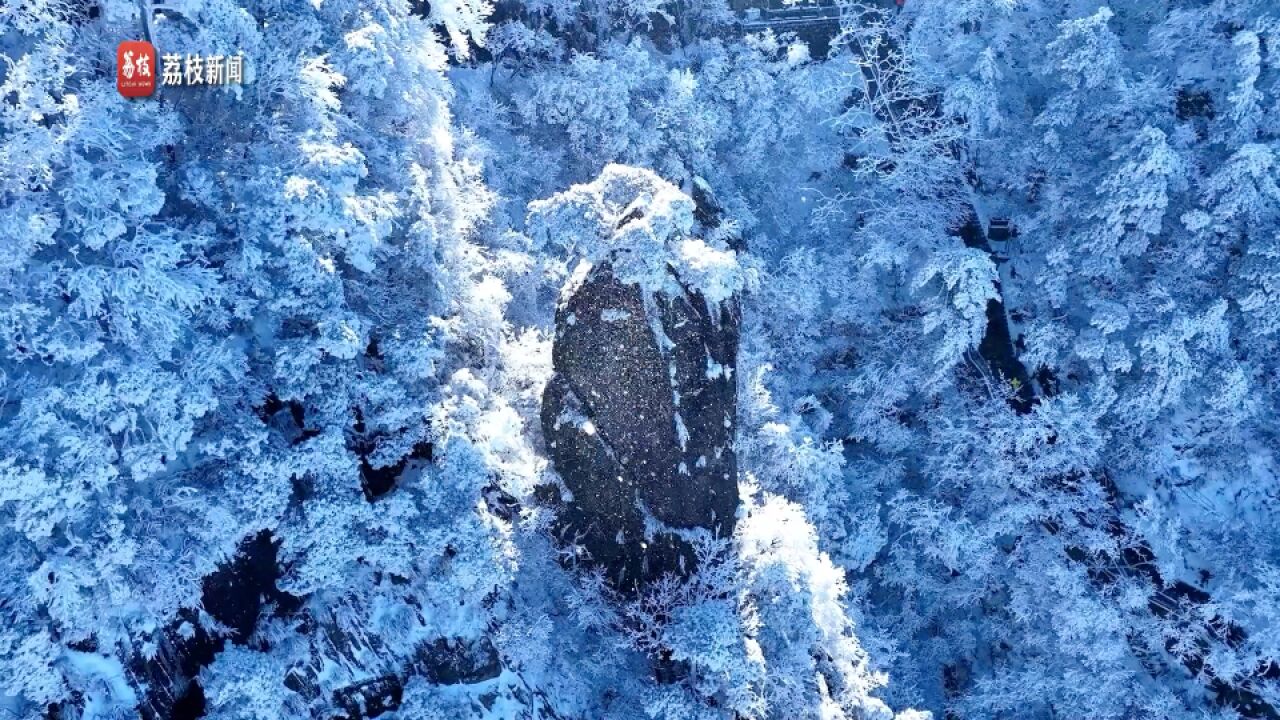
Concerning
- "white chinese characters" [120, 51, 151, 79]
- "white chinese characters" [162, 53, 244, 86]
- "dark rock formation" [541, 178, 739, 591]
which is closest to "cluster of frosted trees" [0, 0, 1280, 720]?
"white chinese characters" [162, 53, 244, 86]

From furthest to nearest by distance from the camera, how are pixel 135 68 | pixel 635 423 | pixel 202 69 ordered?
pixel 635 423, pixel 202 69, pixel 135 68

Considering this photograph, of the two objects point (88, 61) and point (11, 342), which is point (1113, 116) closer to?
point (88, 61)

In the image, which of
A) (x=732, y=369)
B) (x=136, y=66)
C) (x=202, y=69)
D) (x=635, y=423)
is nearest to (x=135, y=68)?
(x=136, y=66)

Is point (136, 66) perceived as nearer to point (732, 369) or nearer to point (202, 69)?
point (202, 69)

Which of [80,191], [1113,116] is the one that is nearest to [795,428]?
[1113,116]

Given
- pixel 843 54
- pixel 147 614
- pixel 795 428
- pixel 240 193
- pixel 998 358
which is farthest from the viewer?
pixel 843 54

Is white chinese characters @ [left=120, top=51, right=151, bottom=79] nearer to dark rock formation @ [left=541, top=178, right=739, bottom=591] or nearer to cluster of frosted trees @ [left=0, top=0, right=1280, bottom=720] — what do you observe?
cluster of frosted trees @ [left=0, top=0, right=1280, bottom=720]
